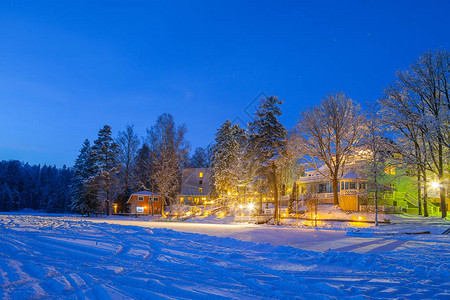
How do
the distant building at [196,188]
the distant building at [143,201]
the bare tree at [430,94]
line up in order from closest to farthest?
the bare tree at [430,94] → the distant building at [143,201] → the distant building at [196,188]

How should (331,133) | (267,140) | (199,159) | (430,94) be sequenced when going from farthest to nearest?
(199,159)
(331,133)
(267,140)
(430,94)

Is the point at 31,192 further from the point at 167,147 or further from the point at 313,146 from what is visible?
the point at 313,146

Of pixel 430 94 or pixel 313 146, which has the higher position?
pixel 430 94

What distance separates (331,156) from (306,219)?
25.9 feet

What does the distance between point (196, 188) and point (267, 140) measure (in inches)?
1275

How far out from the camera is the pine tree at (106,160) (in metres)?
45.7

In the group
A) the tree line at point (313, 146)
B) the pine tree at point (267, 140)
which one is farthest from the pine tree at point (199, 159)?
the pine tree at point (267, 140)

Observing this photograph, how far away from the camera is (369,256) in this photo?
9273 mm

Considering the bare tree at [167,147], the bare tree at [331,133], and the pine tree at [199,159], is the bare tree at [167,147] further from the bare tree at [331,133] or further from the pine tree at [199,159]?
the pine tree at [199,159]

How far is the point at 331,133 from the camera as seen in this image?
33844 mm

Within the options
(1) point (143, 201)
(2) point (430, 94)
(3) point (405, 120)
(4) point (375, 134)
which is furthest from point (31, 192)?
(2) point (430, 94)

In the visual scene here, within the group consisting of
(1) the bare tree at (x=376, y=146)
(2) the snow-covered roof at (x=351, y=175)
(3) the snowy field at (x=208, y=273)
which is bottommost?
(3) the snowy field at (x=208, y=273)

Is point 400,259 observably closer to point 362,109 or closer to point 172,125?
point 362,109

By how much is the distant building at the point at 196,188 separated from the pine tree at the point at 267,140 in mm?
28936
